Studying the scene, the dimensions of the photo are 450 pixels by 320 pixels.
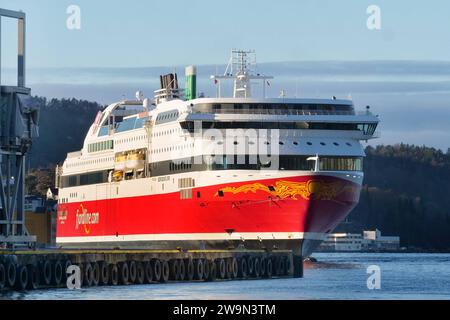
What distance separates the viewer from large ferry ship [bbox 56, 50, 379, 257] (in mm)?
98562

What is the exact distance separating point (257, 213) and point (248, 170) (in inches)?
114

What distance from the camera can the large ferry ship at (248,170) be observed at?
98.6 meters

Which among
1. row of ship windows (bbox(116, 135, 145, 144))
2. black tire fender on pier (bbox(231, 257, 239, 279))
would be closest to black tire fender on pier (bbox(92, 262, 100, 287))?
black tire fender on pier (bbox(231, 257, 239, 279))

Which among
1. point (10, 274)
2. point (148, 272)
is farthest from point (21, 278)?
point (148, 272)

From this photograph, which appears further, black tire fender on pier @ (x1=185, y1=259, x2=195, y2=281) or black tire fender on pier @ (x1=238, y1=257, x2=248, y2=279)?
black tire fender on pier @ (x1=238, y1=257, x2=248, y2=279)

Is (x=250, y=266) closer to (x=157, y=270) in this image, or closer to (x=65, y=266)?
(x=157, y=270)

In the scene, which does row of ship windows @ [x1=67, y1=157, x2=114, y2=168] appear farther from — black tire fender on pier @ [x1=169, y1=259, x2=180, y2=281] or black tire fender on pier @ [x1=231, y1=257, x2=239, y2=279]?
black tire fender on pier @ [x1=169, y1=259, x2=180, y2=281]

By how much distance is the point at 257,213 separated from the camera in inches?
3895

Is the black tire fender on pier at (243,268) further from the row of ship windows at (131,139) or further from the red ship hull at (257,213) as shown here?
the row of ship windows at (131,139)

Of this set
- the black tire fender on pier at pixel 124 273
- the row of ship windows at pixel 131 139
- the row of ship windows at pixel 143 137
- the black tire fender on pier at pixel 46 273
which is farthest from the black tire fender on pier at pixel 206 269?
the row of ship windows at pixel 131 139

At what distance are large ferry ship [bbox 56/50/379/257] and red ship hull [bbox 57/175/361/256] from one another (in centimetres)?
7

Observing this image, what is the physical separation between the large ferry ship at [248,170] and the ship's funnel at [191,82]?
560mm
